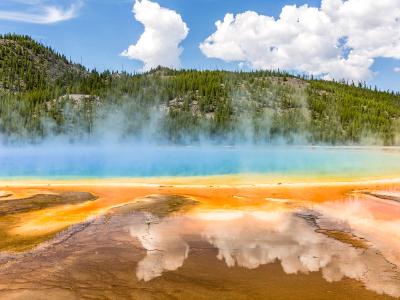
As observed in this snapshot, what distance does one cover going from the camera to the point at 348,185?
21531mm

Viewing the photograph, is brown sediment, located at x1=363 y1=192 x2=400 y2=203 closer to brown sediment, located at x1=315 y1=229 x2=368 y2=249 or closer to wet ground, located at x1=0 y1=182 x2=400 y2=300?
wet ground, located at x1=0 y1=182 x2=400 y2=300

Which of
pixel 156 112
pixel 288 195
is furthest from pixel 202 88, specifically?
pixel 288 195

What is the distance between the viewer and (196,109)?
12950cm

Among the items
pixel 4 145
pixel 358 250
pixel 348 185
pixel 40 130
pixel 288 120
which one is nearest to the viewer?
pixel 358 250

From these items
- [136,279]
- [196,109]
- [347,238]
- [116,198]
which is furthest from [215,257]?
[196,109]

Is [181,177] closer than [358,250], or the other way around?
[358,250]

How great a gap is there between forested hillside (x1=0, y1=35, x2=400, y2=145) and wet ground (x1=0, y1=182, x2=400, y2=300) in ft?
A: 297

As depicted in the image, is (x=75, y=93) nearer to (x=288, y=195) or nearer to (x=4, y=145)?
(x=4, y=145)

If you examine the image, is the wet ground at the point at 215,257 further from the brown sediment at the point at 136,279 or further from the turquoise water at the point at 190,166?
the turquoise water at the point at 190,166

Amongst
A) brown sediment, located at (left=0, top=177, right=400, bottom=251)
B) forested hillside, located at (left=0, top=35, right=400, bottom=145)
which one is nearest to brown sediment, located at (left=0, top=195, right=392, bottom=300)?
brown sediment, located at (left=0, top=177, right=400, bottom=251)

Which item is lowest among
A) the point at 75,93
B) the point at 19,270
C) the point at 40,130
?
the point at 19,270

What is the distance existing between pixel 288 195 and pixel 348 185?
196 inches

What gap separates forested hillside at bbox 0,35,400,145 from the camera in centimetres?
10744

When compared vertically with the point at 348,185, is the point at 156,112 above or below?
above
